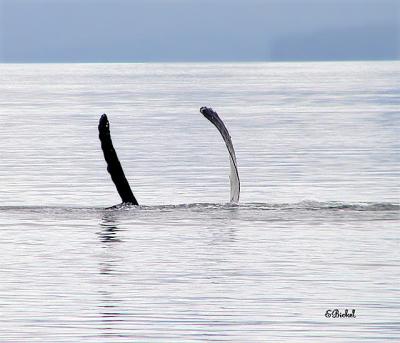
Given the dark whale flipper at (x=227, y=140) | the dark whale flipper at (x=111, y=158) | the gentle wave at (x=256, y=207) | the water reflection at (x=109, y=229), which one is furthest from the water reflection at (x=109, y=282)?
the dark whale flipper at (x=227, y=140)

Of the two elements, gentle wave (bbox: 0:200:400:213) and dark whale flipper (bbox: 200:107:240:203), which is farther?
gentle wave (bbox: 0:200:400:213)

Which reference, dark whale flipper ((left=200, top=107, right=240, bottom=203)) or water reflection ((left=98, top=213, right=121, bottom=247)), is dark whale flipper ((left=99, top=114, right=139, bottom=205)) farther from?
dark whale flipper ((left=200, top=107, right=240, bottom=203))

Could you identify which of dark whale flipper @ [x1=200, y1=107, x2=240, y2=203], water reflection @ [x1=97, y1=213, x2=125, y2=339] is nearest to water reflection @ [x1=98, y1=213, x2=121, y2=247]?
water reflection @ [x1=97, y1=213, x2=125, y2=339]

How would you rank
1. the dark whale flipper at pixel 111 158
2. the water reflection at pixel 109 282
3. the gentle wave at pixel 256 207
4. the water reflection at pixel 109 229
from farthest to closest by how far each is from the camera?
the gentle wave at pixel 256 207 → the dark whale flipper at pixel 111 158 → the water reflection at pixel 109 229 → the water reflection at pixel 109 282

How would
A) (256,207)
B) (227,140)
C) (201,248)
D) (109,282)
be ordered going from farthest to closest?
(256,207) < (227,140) < (201,248) < (109,282)

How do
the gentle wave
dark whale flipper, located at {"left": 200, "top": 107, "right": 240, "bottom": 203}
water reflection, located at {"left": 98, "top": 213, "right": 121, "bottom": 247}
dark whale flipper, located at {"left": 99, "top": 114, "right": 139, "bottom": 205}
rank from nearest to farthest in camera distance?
water reflection, located at {"left": 98, "top": 213, "right": 121, "bottom": 247} → dark whale flipper, located at {"left": 200, "top": 107, "right": 240, "bottom": 203} → dark whale flipper, located at {"left": 99, "top": 114, "right": 139, "bottom": 205} → the gentle wave

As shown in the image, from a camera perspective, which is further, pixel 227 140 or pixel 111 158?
pixel 111 158

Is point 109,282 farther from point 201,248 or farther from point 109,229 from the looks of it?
point 109,229

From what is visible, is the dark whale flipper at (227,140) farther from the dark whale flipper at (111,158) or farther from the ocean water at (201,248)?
the dark whale flipper at (111,158)

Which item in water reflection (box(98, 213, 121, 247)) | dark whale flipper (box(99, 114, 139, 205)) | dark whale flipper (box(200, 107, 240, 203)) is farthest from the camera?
dark whale flipper (box(99, 114, 139, 205))

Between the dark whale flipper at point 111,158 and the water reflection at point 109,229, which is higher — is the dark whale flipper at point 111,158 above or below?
→ above

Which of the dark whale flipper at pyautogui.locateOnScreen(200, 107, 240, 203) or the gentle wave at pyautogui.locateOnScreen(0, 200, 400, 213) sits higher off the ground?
the dark whale flipper at pyautogui.locateOnScreen(200, 107, 240, 203)

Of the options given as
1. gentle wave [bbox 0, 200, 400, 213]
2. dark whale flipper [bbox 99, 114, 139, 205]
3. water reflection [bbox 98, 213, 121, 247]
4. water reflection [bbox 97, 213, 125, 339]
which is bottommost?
water reflection [bbox 97, 213, 125, 339]

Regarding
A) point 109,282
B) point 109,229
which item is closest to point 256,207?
point 109,229
